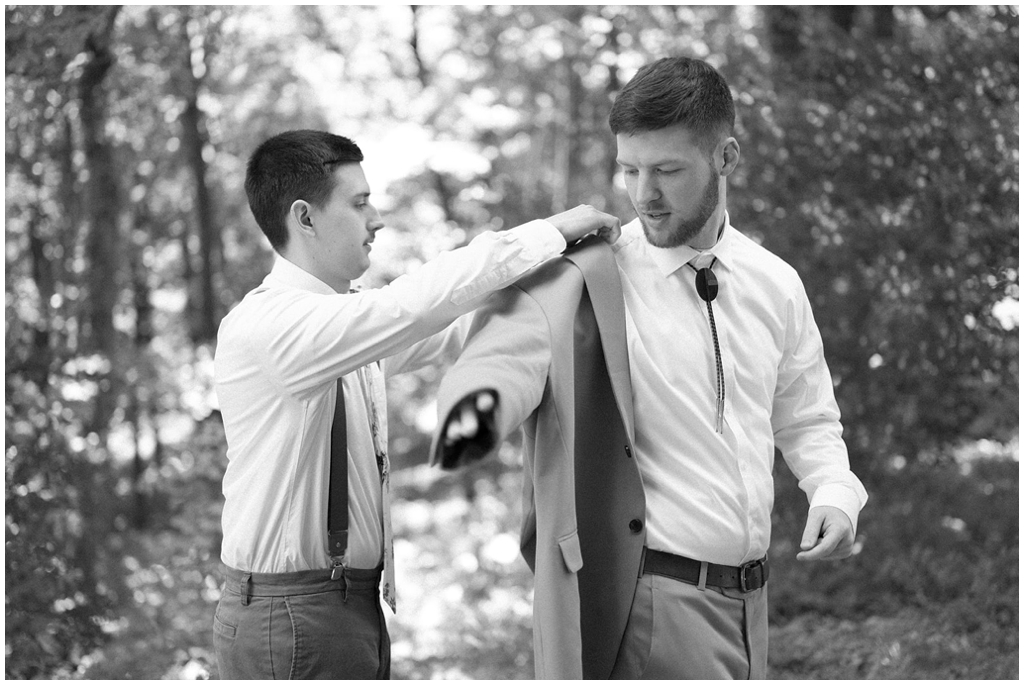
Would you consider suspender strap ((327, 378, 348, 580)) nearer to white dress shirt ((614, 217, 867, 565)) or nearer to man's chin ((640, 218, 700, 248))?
white dress shirt ((614, 217, 867, 565))

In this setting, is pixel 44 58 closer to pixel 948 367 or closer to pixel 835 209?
pixel 835 209

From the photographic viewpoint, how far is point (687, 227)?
239 centimetres

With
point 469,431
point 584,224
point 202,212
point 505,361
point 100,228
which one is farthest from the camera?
point 202,212

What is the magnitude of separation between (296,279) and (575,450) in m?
0.85

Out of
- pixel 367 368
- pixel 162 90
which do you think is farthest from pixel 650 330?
pixel 162 90

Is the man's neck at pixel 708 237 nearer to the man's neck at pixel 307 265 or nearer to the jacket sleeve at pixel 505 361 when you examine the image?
the jacket sleeve at pixel 505 361

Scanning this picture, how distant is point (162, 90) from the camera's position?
6914 millimetres

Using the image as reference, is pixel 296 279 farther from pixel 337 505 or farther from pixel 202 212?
pixel 202 212

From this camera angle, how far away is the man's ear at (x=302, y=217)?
8.61ft

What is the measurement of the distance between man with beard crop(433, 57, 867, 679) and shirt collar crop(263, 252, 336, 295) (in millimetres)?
572

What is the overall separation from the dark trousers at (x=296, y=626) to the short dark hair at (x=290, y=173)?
0.86 m

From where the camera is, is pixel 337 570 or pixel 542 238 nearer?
pixel 542 238

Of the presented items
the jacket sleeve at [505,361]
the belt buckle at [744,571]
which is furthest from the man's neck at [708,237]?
the belt buckle at [744,571]

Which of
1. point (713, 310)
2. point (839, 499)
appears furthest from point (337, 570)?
point (839, 499)
